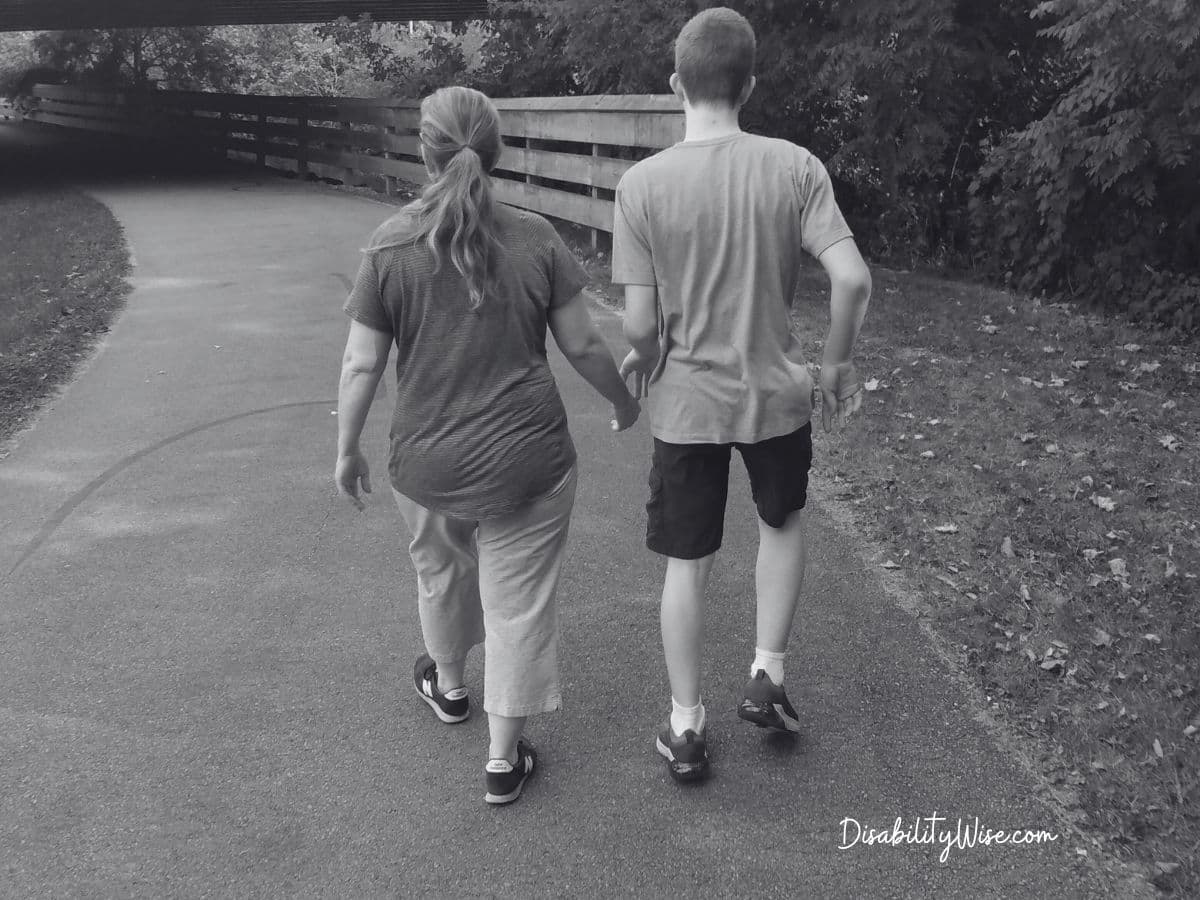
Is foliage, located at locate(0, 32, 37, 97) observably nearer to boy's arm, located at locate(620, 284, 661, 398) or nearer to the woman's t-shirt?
the woman's t-shirt

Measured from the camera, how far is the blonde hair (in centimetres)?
277

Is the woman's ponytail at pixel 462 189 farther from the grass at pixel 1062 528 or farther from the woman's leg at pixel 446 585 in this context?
the grass at pixel 1062 528

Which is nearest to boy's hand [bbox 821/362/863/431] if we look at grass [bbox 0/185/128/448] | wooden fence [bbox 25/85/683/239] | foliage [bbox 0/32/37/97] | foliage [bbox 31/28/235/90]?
grass [bbox 0/185/128/448]

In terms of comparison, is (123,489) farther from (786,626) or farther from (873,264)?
(873,264)

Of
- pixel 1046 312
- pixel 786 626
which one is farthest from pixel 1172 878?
pixel 1046 312

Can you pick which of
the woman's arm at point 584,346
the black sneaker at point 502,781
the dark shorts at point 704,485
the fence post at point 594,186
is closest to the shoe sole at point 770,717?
the dark shorts at point 704,485

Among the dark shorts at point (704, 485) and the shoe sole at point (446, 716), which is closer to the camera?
the dark shorts at point (704, 485)

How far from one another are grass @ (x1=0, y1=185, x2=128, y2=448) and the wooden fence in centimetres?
410

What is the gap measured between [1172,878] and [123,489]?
459cm

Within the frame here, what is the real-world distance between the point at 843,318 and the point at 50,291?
8.95 metres

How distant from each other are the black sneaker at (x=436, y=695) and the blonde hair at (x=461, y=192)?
1306 mm

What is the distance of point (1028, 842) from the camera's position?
2998 millimetres

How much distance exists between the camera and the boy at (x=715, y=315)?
2.89 m

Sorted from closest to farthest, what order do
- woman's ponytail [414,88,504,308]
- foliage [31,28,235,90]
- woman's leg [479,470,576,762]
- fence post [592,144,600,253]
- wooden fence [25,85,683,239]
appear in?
woman's ponytail [414,88,504,308] → woman's leg [479,470,576,762] → wooden fence [25,85,683,239] → fence post [592,144,600,253] → foliage [31,28,235,90]
